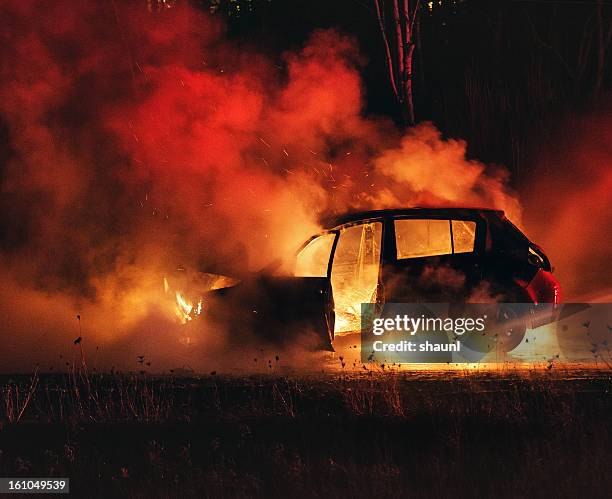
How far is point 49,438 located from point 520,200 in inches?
684

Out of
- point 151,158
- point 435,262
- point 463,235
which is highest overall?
point 151,158

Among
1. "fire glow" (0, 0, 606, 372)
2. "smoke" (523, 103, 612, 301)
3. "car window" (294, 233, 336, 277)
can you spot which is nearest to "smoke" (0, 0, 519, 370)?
"fire glow" (0, 0, 606, 372)

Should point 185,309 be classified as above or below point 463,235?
below

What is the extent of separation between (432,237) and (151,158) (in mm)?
7223

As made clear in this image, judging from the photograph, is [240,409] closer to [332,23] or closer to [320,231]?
[320,231]

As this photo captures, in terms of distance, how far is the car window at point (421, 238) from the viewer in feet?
45.1

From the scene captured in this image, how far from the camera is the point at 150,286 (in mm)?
17719

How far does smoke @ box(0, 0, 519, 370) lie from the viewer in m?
17.4

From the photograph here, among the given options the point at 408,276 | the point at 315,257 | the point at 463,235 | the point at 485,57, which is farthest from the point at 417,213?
the point at 485,57

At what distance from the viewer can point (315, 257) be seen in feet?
46.0

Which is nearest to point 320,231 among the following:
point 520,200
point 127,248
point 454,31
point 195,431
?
point 195,431

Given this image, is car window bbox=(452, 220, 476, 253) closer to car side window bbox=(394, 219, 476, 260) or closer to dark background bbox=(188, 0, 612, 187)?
car side window bbox=(394, 219, 476, 260)

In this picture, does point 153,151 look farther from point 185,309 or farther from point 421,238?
point 421,238

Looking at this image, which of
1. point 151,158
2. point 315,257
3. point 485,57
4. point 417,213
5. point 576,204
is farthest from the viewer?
point 485,57
